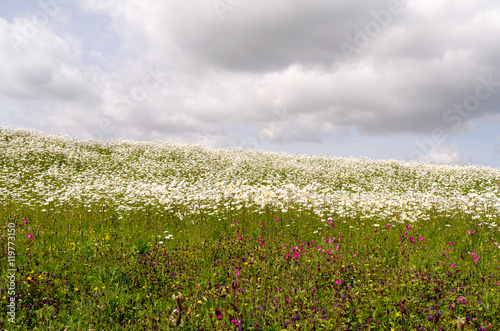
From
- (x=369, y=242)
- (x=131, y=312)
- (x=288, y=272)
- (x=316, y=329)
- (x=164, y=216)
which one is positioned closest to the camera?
(x=316, y=329)

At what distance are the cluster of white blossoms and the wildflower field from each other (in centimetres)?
12

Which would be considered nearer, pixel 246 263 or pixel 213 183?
pixel 246 263

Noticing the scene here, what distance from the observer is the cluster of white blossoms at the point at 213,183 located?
9.87 meters

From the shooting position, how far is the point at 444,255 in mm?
6320

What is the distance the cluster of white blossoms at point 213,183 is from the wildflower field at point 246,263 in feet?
0.39

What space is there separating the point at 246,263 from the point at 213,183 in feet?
33.7

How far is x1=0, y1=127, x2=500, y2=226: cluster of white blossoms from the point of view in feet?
32.4

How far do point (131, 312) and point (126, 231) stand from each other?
384cm

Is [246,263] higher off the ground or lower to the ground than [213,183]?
lower

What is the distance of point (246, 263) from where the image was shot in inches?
213

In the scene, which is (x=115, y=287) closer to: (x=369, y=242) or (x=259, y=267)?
(x=259, y=267)

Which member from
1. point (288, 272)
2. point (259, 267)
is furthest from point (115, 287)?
point (288, 272)

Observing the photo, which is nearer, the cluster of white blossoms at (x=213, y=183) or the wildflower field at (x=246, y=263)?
the wildflower field at (x=246, y=263)

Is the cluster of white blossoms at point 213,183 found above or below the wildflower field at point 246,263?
above
